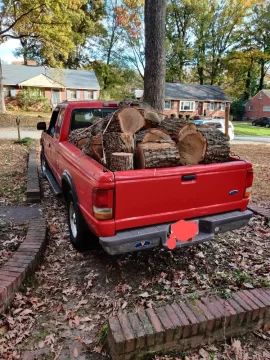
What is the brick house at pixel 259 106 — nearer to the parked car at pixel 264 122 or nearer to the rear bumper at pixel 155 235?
the parked car at pixel 264 122

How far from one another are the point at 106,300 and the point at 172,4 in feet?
160

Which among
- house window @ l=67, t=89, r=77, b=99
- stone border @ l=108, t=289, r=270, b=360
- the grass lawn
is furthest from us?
house window @ l=67, t=89, r=77, b=99

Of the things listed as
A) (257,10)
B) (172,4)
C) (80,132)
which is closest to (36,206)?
(80,132)

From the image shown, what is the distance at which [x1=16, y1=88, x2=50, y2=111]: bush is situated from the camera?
98.5ft

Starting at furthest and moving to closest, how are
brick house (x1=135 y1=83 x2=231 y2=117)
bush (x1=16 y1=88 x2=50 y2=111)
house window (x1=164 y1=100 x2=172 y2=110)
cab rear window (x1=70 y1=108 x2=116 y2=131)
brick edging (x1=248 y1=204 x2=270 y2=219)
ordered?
1. brick house (x1=135 y1=83 x2=231 y2=117)
2. house window (x1=164 y1=100 x2=172 y2=110)
3. bush (x1=16 y1=88 x2=50 y2=111)
4. brick edging (x1=248 y1=204 x2=270 y2=219)
5. cab rear window (x1=70 y1=108 x2=116 y2=131)

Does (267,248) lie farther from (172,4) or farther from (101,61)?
(172,4)

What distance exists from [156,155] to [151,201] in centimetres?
49

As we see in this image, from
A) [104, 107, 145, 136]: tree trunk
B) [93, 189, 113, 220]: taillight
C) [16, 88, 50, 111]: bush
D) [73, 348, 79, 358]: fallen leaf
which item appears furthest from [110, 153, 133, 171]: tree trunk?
[16, 88, 50, 111]: bush

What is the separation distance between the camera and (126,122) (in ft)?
11.0

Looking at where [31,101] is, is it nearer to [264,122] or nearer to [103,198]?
[264,122]

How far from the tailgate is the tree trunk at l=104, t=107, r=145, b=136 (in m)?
0.84

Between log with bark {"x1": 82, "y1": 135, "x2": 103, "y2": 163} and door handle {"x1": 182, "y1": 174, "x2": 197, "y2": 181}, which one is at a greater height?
log with bark {"x1": 82, "y1": 135, "x2": 103, "y2": 163}

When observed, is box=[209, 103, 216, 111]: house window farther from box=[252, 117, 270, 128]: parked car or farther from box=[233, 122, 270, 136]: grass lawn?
box=[233, 122, 270, 136]: grass lawn

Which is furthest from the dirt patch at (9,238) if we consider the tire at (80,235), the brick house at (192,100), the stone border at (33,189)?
the brick house at (192,100)
